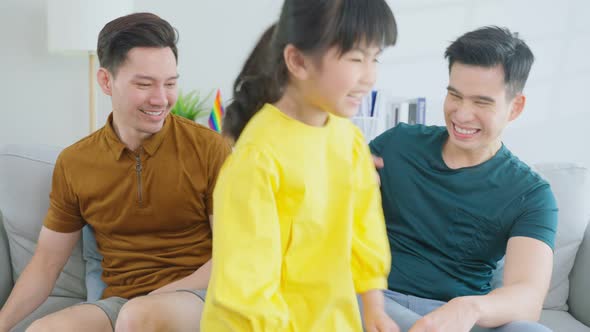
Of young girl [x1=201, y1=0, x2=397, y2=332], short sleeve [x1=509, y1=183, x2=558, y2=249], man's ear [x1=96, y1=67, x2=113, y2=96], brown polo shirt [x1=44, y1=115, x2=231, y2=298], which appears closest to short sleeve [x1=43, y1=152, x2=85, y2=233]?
brown polo shirt [x1=44, y1=115, x2=231, y2=298]

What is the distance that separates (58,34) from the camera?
111 inches

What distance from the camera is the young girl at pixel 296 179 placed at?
1.02m

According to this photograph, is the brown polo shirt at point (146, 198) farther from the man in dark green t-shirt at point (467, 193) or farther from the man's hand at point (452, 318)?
the man's hand at point (452, 318)

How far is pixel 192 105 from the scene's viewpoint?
3125mm

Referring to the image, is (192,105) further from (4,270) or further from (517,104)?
(517,104)

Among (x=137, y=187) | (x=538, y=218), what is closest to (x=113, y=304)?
(x=137, y=187)

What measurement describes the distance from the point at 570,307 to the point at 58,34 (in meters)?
2.27

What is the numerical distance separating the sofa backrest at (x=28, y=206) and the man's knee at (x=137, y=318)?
670 millimetres

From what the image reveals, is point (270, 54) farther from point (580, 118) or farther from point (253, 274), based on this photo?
point (580, 118)

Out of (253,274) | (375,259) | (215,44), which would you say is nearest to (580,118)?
(215,44)

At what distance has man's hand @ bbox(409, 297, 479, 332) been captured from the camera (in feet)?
4.27

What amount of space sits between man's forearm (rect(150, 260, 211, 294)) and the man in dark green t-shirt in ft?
1.59

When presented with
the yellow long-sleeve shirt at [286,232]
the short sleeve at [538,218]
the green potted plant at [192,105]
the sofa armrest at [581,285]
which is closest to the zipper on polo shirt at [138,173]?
the yellow long-sleeve shirt at [286,232]

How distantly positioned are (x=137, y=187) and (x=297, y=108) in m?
0.81
